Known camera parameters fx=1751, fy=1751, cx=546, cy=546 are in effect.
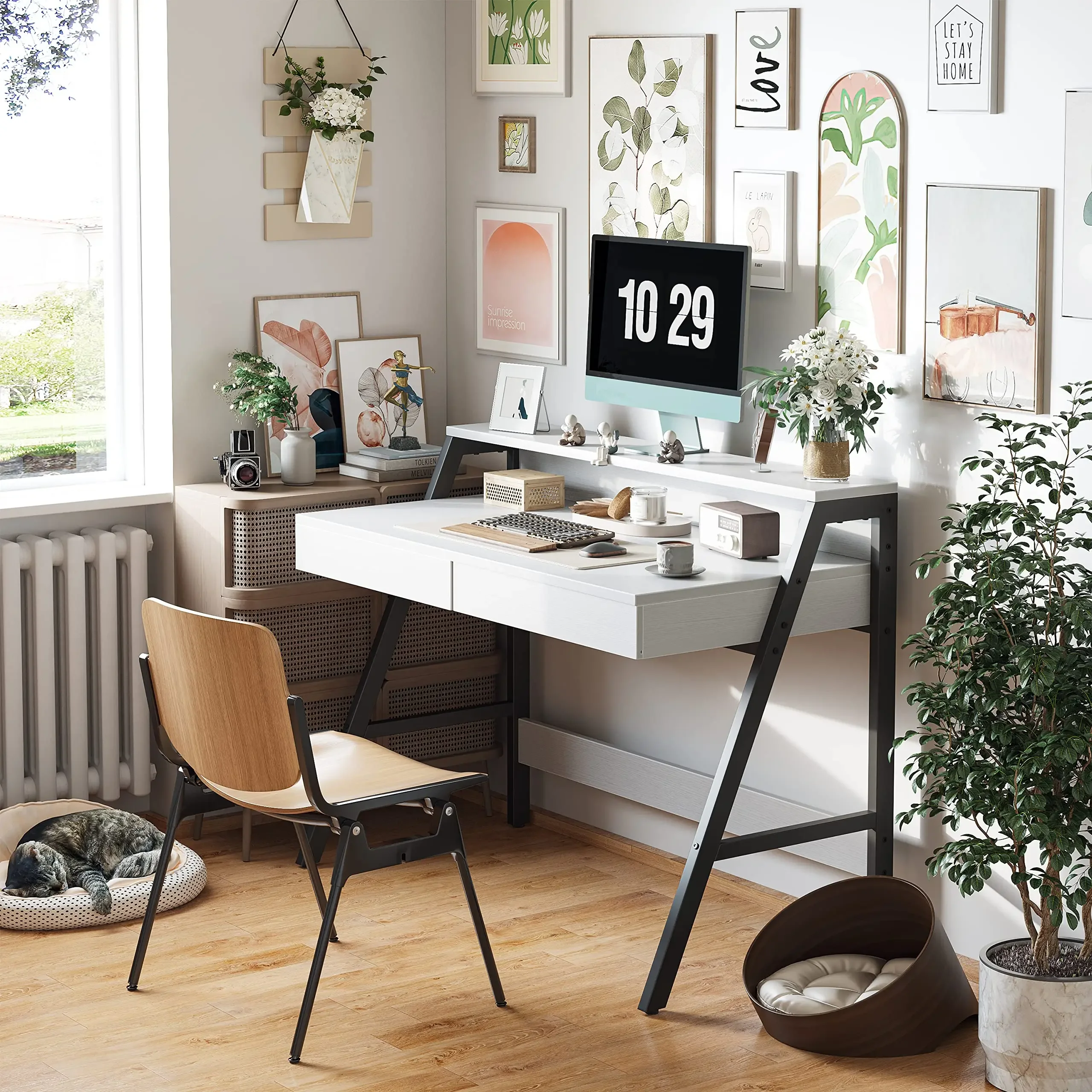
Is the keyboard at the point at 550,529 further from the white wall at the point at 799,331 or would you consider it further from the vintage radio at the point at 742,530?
the white wall at the point at 799,331

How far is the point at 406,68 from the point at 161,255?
843 millimetres

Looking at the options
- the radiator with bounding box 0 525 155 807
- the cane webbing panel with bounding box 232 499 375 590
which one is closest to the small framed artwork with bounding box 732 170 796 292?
the cane webbing panel with bounding box 232 499 375 590

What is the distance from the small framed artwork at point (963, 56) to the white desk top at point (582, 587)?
0.93 m

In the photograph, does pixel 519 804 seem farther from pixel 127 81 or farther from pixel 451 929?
pixel 127 81

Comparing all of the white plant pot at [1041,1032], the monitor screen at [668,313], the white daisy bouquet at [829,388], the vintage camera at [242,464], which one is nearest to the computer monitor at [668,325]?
the monitor screen at [668,313]

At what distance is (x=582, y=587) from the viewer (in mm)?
3389

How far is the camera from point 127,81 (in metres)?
4.36

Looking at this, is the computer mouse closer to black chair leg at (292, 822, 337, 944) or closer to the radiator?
black chair leg at (292, 822, 337, 944)

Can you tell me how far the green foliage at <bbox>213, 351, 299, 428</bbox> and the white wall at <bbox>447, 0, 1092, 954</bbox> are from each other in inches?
23.8

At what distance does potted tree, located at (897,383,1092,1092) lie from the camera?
2.96m

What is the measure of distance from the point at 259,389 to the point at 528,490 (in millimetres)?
750

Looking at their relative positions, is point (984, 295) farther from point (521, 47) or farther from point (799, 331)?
point (521, 47)

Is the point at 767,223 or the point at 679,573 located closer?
the point at 679,573

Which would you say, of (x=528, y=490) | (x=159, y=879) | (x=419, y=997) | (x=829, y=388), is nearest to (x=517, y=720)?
(x=528, y=490)
